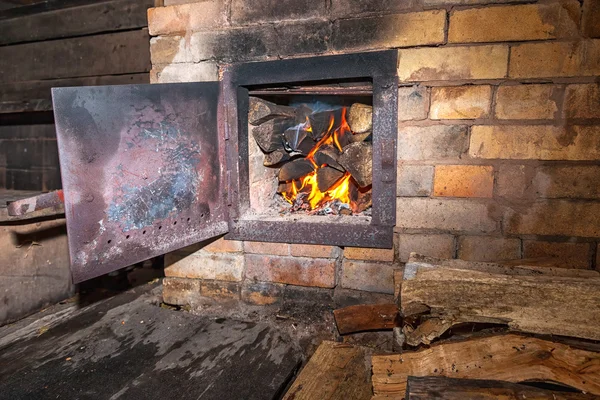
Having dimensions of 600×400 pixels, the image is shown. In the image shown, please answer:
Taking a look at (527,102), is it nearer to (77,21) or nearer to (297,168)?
(297,168)

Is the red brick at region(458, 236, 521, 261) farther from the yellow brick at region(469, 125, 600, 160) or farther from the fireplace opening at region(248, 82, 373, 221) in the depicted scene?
the fireplace opening at region(248, 82, 373, 221)

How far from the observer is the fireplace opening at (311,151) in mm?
2203

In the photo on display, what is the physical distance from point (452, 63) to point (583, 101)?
0.62m

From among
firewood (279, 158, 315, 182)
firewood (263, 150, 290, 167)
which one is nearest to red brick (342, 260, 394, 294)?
firewood (279, 158, 315, 182)

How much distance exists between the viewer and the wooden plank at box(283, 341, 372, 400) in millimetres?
1671

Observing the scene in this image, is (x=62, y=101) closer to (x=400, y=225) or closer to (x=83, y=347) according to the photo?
(x=83, y=347)

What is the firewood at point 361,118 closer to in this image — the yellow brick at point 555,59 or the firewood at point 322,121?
the firewood at point 322,121

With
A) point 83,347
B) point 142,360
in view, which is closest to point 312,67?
point 142,360

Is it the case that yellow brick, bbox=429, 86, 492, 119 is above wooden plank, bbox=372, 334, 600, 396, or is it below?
above

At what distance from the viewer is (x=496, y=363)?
135 centimetres

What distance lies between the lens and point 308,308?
7.36 ft

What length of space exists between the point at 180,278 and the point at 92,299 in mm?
761

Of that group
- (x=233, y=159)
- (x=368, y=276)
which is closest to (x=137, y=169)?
(x=233, y=159)

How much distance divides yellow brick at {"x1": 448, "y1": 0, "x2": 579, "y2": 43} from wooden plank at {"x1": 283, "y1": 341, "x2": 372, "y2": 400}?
167cm
